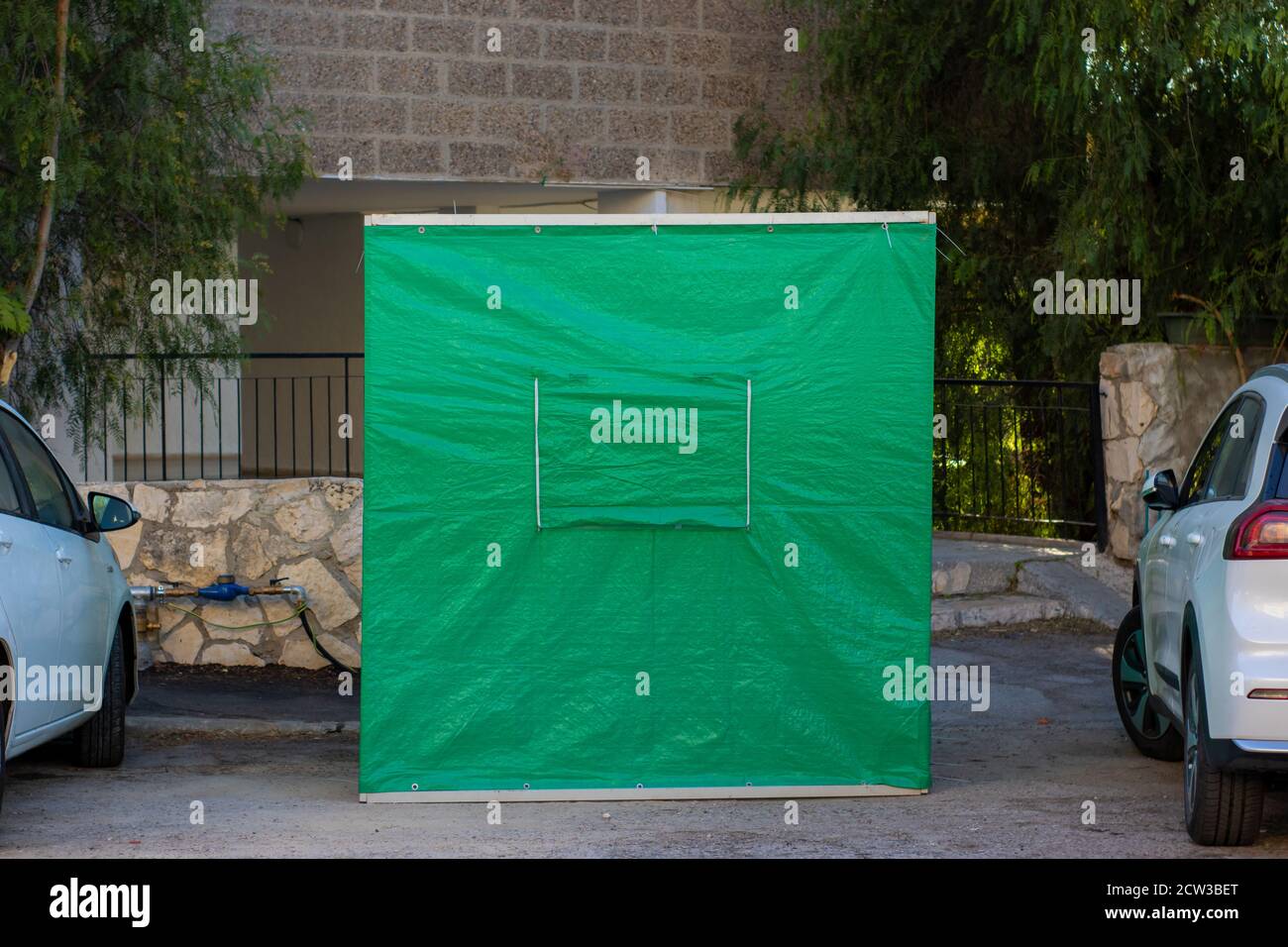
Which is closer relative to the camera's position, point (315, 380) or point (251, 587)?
point (251, 587)

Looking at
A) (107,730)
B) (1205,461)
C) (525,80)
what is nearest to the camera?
(1205,461)

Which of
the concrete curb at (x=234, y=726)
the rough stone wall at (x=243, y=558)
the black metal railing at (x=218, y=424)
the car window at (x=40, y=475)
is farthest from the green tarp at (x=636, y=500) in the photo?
the rough stone wall at (x=243, y=558)

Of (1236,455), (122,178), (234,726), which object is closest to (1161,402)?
(1236,455)

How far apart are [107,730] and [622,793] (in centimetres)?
262

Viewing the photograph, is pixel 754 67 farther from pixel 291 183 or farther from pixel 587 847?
pixel 587 847

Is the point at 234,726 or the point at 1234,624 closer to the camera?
the point at 1234,624

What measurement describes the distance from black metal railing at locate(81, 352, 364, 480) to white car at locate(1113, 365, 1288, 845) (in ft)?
17.5

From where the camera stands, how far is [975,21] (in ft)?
44.0

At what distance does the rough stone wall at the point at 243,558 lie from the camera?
10844 mm

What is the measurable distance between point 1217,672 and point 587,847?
230cm

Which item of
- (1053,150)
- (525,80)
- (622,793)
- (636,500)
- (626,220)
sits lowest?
(622,793)

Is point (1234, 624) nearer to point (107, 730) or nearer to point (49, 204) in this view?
point (107, 730)

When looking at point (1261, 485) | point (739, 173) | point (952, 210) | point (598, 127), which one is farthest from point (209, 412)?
point (1261, 485)

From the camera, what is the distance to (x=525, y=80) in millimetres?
12797
